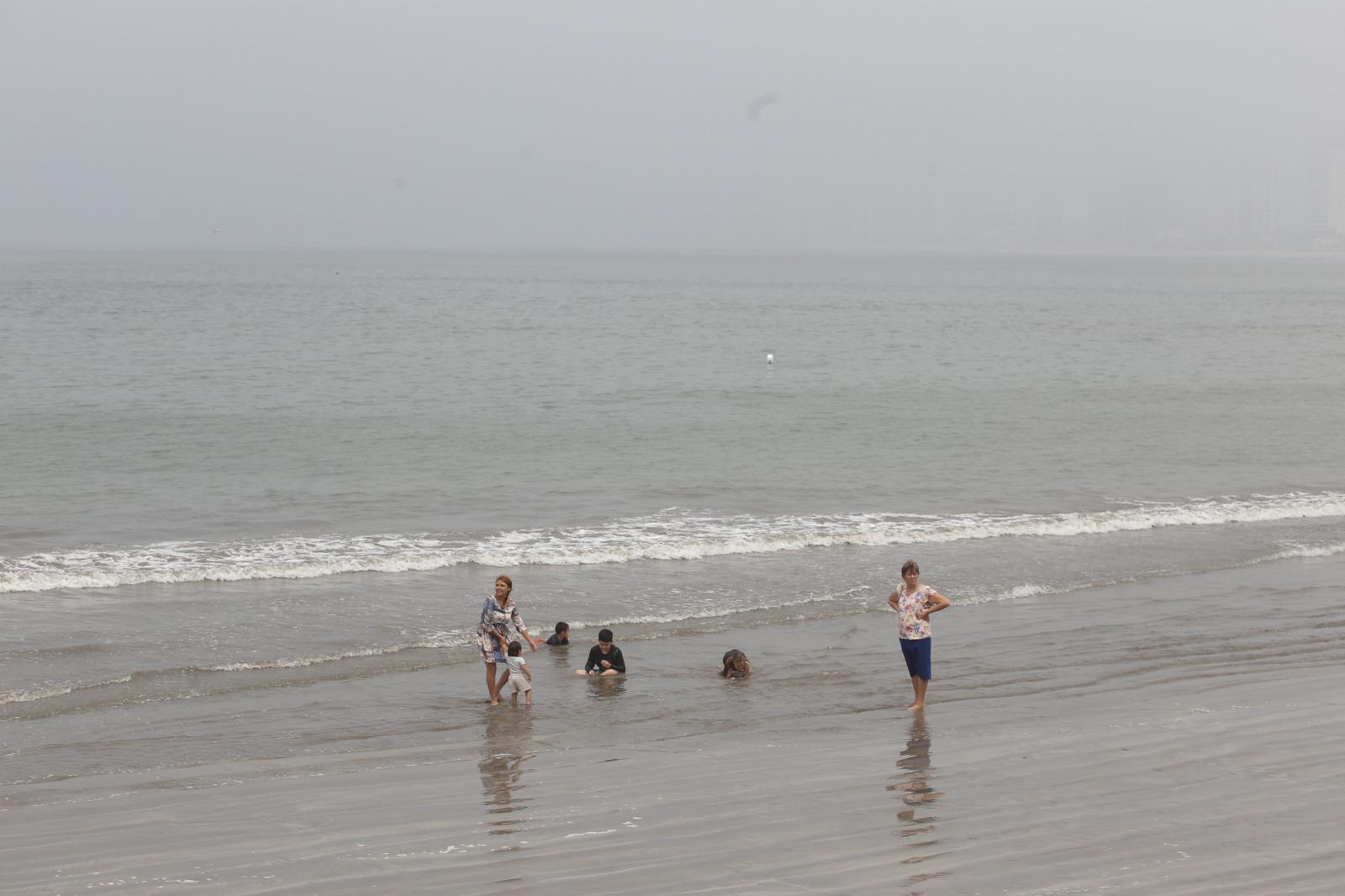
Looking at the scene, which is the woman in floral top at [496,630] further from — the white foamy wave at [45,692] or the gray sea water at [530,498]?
the white foamy wave at [45,692]

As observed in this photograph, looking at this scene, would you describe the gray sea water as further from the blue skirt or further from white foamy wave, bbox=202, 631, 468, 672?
the blue skirt

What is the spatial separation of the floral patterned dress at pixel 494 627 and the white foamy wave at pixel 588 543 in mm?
6267

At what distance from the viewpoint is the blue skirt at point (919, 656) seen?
11367 millimetres

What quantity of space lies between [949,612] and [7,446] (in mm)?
22096

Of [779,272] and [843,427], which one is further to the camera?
[779,272]

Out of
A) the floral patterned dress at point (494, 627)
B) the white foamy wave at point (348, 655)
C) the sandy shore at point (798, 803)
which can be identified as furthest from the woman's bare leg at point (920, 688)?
the white foamy wave at point (348, 655)

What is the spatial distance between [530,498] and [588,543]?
3964mm

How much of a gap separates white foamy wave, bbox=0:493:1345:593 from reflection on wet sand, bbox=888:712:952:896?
900 cm

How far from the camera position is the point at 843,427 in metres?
33.5

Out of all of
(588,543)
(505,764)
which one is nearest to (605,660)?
(505,764)

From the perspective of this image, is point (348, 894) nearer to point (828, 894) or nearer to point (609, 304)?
point (828, 894)

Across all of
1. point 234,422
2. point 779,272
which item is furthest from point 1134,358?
point 779,272

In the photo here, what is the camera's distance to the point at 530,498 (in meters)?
23.5

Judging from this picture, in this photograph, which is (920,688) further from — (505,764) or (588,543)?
(588,543)
